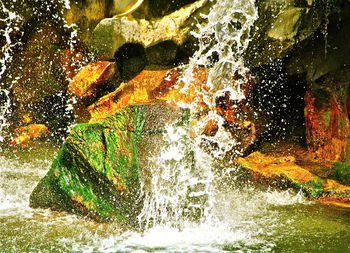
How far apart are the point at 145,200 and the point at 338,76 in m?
4.35

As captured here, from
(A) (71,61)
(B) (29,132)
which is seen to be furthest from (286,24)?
(B) (29,132)

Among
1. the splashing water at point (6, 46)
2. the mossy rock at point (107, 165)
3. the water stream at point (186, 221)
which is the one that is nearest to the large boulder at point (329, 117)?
the water stream at point (186, 221)

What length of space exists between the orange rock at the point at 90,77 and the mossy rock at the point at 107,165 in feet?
13.2

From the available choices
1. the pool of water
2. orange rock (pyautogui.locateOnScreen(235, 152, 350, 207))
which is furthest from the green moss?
the pool of water

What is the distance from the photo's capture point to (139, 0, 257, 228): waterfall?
4.67m

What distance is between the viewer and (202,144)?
848 centimetres

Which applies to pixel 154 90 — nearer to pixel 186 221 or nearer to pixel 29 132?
pixel 29 132

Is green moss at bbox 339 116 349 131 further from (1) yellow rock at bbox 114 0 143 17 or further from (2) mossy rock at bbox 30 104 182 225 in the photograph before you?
(1) yellow rock at bbox 114 0 143 17

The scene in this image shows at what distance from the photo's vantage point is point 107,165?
4.90 m

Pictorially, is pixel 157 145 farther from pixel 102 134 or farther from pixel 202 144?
pixel 202 144

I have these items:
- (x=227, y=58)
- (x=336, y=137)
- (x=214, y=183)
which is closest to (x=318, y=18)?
(x=227, y=58)

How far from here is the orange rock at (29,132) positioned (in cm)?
951

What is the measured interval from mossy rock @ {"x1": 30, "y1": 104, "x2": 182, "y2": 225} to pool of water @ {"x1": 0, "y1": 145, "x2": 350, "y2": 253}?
7.2 inches

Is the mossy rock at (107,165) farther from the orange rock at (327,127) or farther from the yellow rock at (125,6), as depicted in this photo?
the orange rock at (327,127)
